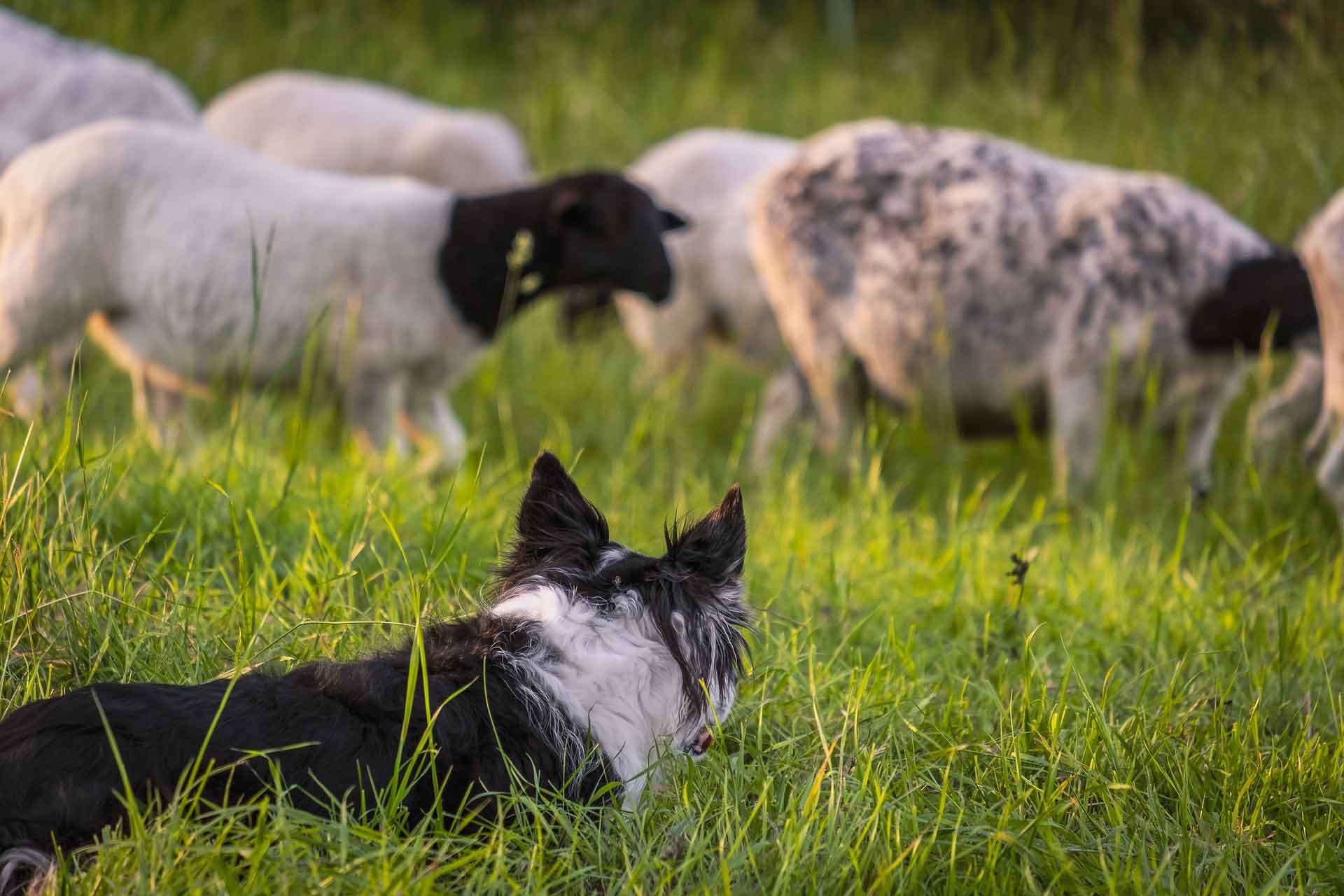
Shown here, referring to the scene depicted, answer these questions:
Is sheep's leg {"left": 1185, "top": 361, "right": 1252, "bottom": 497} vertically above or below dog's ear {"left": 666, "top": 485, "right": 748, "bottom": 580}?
below

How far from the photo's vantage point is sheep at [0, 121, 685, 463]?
4.66 meters

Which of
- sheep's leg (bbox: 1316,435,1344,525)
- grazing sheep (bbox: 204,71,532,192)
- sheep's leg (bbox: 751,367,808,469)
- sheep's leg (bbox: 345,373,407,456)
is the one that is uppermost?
grazing sheep (bbox: 204,71,532,192)

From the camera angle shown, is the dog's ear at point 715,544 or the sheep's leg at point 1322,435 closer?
the dog's ear at point 715,544

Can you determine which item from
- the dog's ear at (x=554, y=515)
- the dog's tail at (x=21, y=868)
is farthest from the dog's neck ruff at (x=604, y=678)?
the dog's tail at (x=21, y=868)

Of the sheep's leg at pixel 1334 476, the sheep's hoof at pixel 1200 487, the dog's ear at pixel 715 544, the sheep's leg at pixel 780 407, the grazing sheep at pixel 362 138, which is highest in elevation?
the dog's ear at pixel 715 544

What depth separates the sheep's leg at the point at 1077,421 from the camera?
5.18 meters

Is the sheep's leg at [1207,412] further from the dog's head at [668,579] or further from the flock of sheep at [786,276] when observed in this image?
the dog's head at [668,579]

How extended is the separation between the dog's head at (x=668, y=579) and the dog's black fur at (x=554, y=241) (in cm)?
268

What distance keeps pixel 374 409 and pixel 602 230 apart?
3.77 feet

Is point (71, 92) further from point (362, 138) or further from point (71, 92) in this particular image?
point (362, 138)

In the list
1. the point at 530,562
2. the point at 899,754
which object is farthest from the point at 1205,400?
the point at 530,562

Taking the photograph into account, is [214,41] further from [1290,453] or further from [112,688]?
[112,688]

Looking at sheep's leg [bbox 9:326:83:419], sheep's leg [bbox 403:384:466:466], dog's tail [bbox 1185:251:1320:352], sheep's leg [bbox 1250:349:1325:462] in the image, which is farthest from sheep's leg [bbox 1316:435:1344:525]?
sheep's leg [bbox 9:326:83:419]

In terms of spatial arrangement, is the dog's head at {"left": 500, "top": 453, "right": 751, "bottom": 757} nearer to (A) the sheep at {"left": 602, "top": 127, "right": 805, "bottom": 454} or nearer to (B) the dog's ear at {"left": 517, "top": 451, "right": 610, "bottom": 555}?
(B) the dog's ear at {"left": 517, "top": 451, "right": 610, "bottom": 555}
